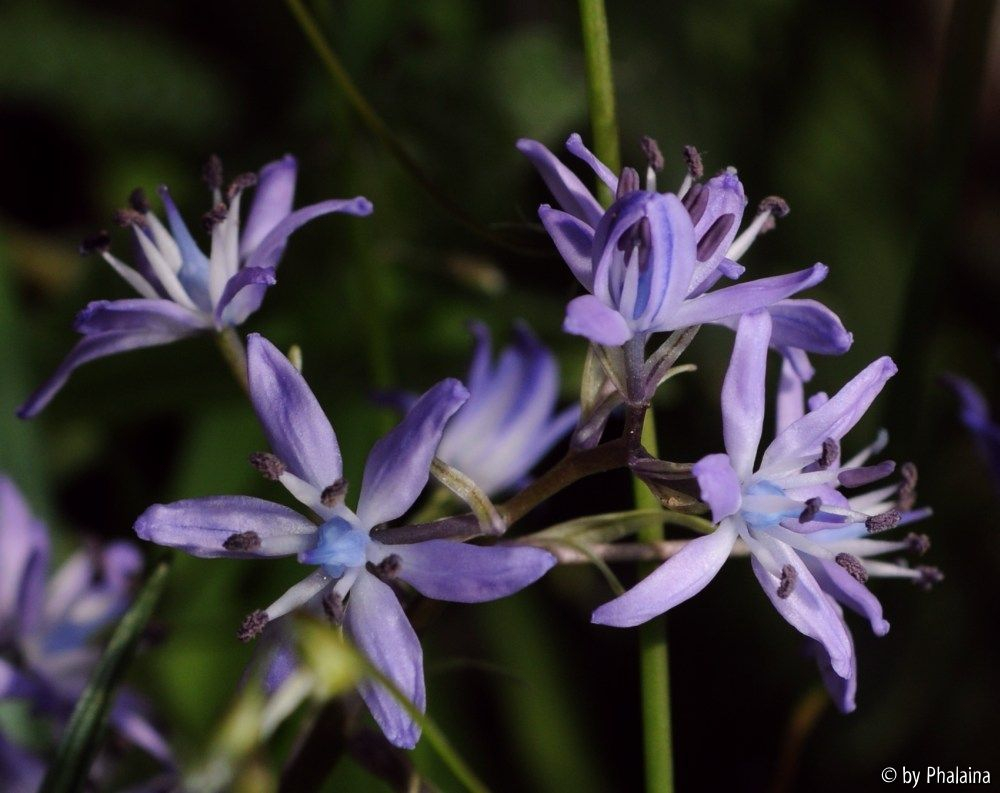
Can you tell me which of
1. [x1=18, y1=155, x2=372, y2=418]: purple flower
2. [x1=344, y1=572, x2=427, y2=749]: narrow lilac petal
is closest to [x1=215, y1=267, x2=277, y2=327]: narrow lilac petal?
[x1=18, y1=155, x2=372, y2=418]: purple flower

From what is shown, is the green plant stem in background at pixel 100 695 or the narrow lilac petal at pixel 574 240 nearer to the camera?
the narrow lilac petal at pixel 574 240

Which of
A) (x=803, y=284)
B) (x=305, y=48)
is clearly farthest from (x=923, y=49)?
(x=803, y=284)

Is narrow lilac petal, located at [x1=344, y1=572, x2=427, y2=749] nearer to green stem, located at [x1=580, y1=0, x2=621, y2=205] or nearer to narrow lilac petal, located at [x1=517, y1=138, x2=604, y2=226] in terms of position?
narrow lilac petal, located at [x1=517, y1=138, x2=604, y2=226]

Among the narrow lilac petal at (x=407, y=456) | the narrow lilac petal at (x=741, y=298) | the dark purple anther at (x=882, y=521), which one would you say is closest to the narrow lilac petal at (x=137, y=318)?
the narrow lilac petal at (x=407, y=456)

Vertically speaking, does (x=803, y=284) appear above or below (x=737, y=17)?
below

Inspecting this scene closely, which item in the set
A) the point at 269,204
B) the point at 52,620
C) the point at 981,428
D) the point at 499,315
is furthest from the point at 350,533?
the point at 499,315

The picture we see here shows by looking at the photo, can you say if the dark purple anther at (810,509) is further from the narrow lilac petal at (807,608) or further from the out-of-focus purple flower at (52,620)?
the out-of-focus purple flower at (52,620)

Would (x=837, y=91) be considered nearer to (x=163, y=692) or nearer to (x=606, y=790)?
(x=606, y=790)
